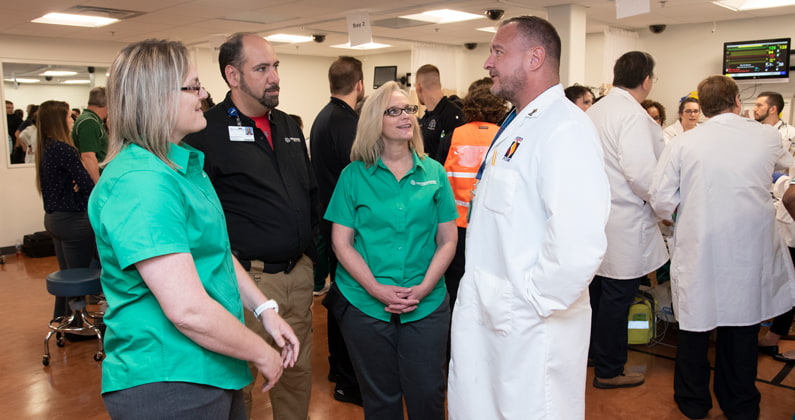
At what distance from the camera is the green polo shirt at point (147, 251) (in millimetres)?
1277

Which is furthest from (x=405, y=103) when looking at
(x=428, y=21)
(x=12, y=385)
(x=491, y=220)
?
(x=428, y=21)

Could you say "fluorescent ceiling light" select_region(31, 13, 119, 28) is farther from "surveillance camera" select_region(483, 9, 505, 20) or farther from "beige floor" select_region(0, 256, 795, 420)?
"surveillance camera" select_region(483, 9, 505, 20)

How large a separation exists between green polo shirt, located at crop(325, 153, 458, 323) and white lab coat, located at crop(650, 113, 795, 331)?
137cm

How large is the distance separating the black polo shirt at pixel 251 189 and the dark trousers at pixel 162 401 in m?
0.97

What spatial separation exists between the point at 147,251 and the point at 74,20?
7706mm

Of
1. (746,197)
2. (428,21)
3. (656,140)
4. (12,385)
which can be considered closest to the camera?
(746,197)

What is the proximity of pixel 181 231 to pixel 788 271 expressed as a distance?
120 inches

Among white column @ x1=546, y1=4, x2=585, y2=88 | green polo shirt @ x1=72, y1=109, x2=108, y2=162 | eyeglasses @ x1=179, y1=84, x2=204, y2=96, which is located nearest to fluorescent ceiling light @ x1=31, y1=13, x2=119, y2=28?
green polo shirt @ x1=72, y1=109, x2=108, y2=162

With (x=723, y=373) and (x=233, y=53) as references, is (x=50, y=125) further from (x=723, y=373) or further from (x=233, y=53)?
(x=723, y=373)

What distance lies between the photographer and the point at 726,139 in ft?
9.46

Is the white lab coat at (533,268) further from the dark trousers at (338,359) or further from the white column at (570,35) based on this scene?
the white column at (570,35)

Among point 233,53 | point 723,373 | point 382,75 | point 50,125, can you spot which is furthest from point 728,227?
point 382,75

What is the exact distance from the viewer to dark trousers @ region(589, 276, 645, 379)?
343cm

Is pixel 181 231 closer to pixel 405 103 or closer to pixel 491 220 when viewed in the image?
pixel 491 220
